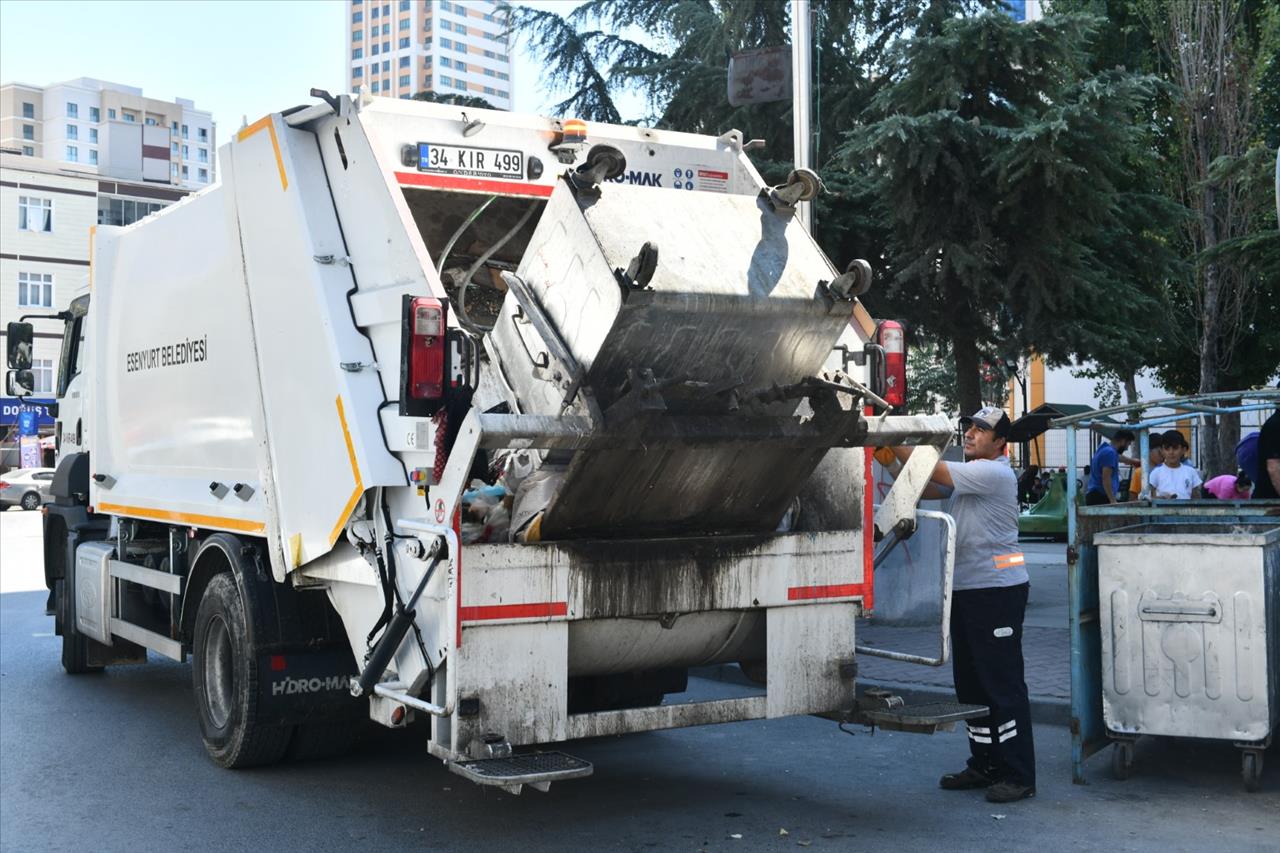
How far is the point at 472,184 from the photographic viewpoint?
6105mm

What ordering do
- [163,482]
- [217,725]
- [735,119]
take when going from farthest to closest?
[735,119] < [163,482] < [217,725]

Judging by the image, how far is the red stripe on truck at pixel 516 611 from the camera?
4992 millimetres

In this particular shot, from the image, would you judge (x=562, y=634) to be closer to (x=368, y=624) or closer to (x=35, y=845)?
(x=368, y=624)

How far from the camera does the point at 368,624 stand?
5605mm

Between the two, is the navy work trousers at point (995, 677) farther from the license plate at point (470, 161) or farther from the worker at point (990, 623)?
the license plate at point (470, 161)

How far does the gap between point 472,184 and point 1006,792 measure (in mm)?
3422

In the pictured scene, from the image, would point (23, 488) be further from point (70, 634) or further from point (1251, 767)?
point (1251, 767)

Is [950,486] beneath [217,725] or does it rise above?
above

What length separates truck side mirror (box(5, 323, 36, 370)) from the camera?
32.5ft

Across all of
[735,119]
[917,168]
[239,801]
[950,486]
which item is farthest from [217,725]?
[735,119]

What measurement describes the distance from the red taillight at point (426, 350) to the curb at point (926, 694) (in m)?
2.46

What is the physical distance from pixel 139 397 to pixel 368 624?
3.29 metres

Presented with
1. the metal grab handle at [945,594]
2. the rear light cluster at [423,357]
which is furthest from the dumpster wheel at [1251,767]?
the rear light cluster at [423,357]

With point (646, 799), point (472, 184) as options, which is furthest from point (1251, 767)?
point (472, 184)
